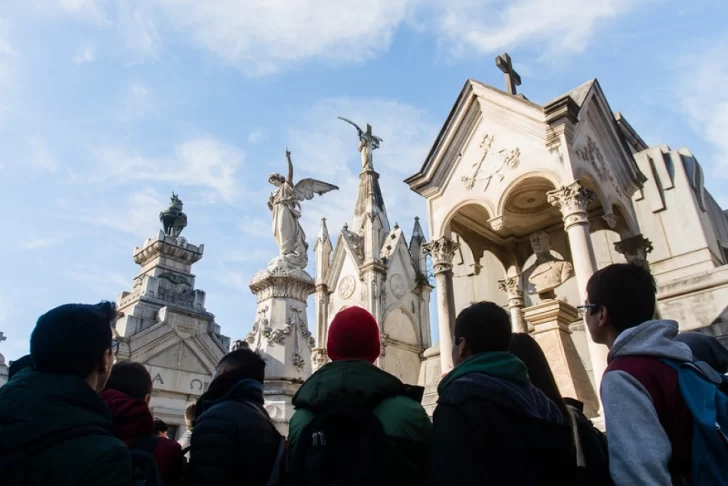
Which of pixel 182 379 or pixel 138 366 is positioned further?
Answer: pixel 182 379

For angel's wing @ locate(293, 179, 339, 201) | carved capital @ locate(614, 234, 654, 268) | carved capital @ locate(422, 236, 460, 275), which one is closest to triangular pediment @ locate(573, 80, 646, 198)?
carved capital @ locate(614, 234, 654, 268)

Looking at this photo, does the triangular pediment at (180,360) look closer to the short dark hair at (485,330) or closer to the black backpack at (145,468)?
the black backpack at (145,468)

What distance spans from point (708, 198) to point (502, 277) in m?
5.73

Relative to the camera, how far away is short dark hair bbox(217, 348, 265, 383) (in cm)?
299

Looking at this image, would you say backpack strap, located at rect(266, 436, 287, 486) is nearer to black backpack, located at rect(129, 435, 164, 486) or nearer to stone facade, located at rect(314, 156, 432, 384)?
black backpack, located at rect(129, 435, 164, 486)

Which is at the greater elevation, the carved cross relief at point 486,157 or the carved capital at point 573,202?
the carved cross relief at point 486,157

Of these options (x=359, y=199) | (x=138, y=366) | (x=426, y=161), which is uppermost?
(x=359, y=199)

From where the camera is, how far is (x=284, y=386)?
437 inches

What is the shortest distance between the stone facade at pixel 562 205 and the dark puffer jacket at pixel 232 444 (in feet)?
18.9

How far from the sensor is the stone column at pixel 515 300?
36.3 feet

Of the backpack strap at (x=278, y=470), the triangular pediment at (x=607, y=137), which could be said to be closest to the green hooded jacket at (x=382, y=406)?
the backpack strap at (x=278, y=470)

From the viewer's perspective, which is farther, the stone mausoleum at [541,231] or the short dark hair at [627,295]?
the stone mausoleum at [541,231]

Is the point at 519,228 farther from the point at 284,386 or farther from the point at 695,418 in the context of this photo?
the point at 695,418

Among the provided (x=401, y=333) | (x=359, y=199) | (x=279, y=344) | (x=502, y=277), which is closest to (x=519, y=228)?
(x=502, y=277)
